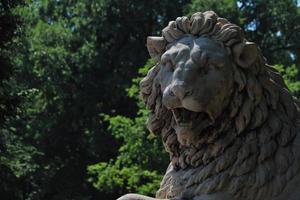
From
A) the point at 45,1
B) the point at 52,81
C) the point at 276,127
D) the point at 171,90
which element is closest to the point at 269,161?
the point at 276,127

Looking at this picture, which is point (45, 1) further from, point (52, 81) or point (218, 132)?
point (218, 132)

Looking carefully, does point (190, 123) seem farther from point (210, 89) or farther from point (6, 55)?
point (6, 55)

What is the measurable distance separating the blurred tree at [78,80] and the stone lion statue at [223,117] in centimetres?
2414

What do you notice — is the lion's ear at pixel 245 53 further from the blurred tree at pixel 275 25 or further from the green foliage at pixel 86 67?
the blurred tree at pixel 275 25

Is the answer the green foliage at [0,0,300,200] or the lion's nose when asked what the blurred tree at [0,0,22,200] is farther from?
the lion's nose

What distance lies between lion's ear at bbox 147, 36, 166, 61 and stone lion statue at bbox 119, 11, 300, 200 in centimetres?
7

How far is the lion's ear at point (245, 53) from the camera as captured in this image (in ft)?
18.4

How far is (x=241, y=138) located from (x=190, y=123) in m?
0.32

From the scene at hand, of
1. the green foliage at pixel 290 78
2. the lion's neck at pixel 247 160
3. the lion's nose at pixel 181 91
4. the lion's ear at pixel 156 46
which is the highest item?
the lion's ear at pixel 156 46

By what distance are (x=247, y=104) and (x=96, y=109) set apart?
2631 centimetres

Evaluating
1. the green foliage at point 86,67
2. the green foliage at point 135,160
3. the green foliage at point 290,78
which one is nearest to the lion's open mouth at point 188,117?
the green foliage at point 135,160

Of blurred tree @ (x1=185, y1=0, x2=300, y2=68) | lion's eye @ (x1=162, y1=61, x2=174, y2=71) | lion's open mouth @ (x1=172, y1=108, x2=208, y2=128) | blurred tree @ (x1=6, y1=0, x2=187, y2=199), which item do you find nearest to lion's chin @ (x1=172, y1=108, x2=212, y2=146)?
lion's open mouth @ (x1=172, y1=108, x2=208, y2=128)

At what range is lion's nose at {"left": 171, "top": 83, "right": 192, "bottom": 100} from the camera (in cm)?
541

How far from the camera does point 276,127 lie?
5.67 meters
